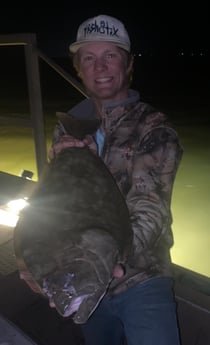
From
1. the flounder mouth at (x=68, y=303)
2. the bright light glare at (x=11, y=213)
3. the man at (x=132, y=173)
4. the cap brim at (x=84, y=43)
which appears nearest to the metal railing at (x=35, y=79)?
the bright light glare at (x=11, y=213)

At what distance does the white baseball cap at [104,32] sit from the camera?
203cm

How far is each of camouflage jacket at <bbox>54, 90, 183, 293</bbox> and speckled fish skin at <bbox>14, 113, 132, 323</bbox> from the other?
0.30 ft

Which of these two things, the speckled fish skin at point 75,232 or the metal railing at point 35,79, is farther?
the metal railing at point 35,79

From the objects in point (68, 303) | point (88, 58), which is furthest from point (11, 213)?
point (68, 303)

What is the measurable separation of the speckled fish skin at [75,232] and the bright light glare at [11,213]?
1039 millimetres

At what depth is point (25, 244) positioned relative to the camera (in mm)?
1601

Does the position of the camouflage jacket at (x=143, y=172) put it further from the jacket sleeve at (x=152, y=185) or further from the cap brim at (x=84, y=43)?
the cap brim at (x=84, y=43)

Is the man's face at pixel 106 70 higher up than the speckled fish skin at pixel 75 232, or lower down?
higher up

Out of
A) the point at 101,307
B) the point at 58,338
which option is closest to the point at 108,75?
the point at 101,307

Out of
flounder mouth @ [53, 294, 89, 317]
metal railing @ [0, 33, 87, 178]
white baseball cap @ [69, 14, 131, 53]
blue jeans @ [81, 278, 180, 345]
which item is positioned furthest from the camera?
metal railing @ [0, 33, 87, 178]

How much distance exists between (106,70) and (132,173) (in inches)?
20.3

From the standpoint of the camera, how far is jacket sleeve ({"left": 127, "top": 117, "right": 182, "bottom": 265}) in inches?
67.6

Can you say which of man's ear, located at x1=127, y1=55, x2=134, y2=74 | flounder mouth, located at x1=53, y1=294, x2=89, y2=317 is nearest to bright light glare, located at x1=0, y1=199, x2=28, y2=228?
man's ear, located at x1=127, y1=55, x2=134, y2=74

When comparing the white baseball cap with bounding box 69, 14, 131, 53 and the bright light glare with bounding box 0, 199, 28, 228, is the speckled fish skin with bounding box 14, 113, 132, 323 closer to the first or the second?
the white baseball cap with bounding box 69, 14, 131, 53
